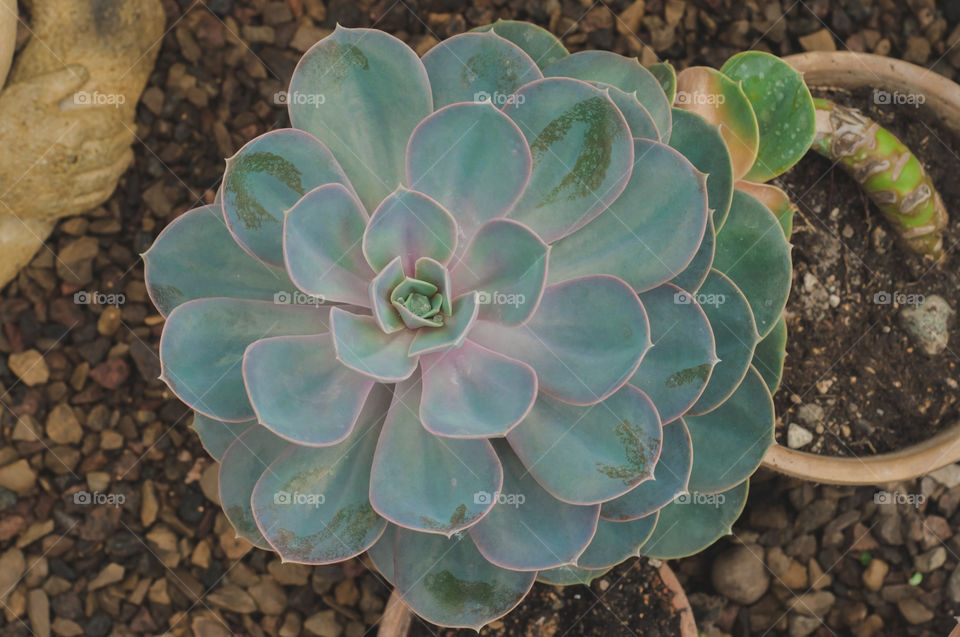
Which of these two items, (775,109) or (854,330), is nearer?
(775,109)

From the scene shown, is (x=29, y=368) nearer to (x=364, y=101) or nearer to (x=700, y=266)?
(x=364, y=101)

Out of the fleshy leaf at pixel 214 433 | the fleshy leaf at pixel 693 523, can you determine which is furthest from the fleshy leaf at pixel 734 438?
the fleshy leaf at pixel 214 433

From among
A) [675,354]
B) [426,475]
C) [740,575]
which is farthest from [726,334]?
[740,575]

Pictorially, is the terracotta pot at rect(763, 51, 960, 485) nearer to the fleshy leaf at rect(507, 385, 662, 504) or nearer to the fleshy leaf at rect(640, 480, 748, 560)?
the fleshy leaf at rect(640, 480, 748, 560)

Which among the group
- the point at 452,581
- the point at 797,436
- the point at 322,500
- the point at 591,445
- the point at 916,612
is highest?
the point at 591,445

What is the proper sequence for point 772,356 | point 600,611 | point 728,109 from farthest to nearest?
point 600,611 < point 728,109 < point 772,356

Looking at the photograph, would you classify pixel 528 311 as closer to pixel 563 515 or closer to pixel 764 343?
pixel 563 515

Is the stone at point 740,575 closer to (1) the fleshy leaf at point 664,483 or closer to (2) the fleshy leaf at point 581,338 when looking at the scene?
(1) the fleshy leaf at point 664,483

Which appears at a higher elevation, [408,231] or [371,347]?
[408,231]
